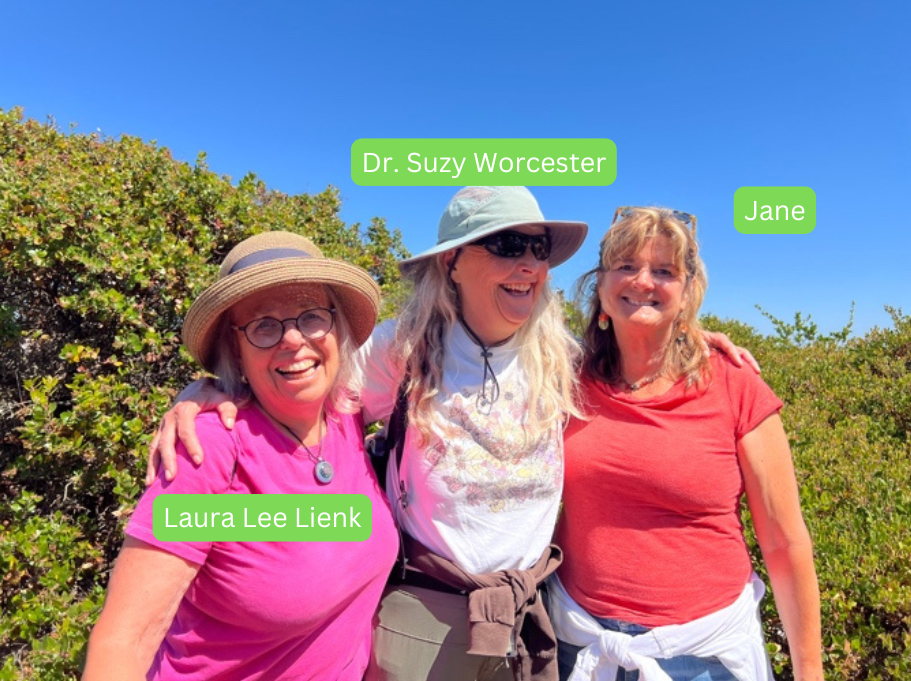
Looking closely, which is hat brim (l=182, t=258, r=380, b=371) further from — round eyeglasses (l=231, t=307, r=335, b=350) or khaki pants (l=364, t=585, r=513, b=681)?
khaki pants (l=364, t=585, r=513, b=681)

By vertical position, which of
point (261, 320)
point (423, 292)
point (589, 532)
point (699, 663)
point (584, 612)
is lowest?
point (699, 663)

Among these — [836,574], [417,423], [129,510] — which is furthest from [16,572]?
[836,574]

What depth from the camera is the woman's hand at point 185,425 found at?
161cm

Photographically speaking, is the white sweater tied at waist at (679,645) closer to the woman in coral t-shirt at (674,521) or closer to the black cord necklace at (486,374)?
the woman in coral t-shirt at (674,521)

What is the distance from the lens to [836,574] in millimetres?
2369

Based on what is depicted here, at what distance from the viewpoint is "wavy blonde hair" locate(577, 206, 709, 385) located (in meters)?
2.18

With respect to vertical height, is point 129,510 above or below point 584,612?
above

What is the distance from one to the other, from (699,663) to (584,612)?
0.39m

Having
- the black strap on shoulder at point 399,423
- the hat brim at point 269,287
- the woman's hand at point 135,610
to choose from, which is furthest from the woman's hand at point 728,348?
the woman's hand at point 135,610

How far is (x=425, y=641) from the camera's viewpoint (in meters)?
1.99

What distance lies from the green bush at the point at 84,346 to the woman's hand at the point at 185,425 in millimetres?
1124

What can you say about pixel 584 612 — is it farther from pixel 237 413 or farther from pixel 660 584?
pixel 237 413

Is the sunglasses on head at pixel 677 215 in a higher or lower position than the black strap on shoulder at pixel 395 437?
higher

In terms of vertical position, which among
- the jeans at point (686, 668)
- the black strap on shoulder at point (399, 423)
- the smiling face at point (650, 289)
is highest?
the smiling face at point (650, 289)
